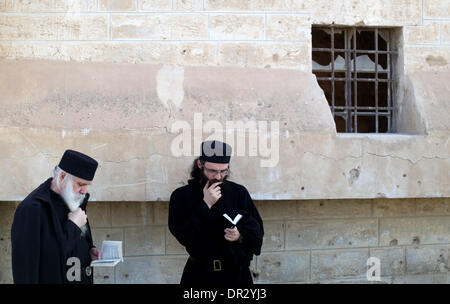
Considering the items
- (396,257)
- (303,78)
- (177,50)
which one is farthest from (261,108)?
(396,257)

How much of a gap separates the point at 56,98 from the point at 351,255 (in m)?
3.42

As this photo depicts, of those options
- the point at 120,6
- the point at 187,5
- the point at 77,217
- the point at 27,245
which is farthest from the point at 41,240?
the point at 187,5

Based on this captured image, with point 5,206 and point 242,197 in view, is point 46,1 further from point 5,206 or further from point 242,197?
point 242,197

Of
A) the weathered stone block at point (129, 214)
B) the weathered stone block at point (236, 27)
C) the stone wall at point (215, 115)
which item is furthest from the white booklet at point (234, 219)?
the weathered stone block at point (236, 27)

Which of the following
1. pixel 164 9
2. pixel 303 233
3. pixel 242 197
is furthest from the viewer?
pixel 303 233

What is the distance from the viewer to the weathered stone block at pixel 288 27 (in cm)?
509

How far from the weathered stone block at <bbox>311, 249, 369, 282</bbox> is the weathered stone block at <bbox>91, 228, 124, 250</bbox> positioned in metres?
2.03

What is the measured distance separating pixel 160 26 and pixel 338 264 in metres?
3.09

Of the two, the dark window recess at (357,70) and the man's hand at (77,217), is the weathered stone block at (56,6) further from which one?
the man's hand at (77,217)

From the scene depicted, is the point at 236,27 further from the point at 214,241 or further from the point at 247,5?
the point at 214,241

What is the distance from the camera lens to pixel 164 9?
4.96 metres

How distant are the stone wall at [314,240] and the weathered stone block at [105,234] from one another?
0.01 meters

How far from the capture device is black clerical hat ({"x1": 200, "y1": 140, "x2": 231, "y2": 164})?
380cm
